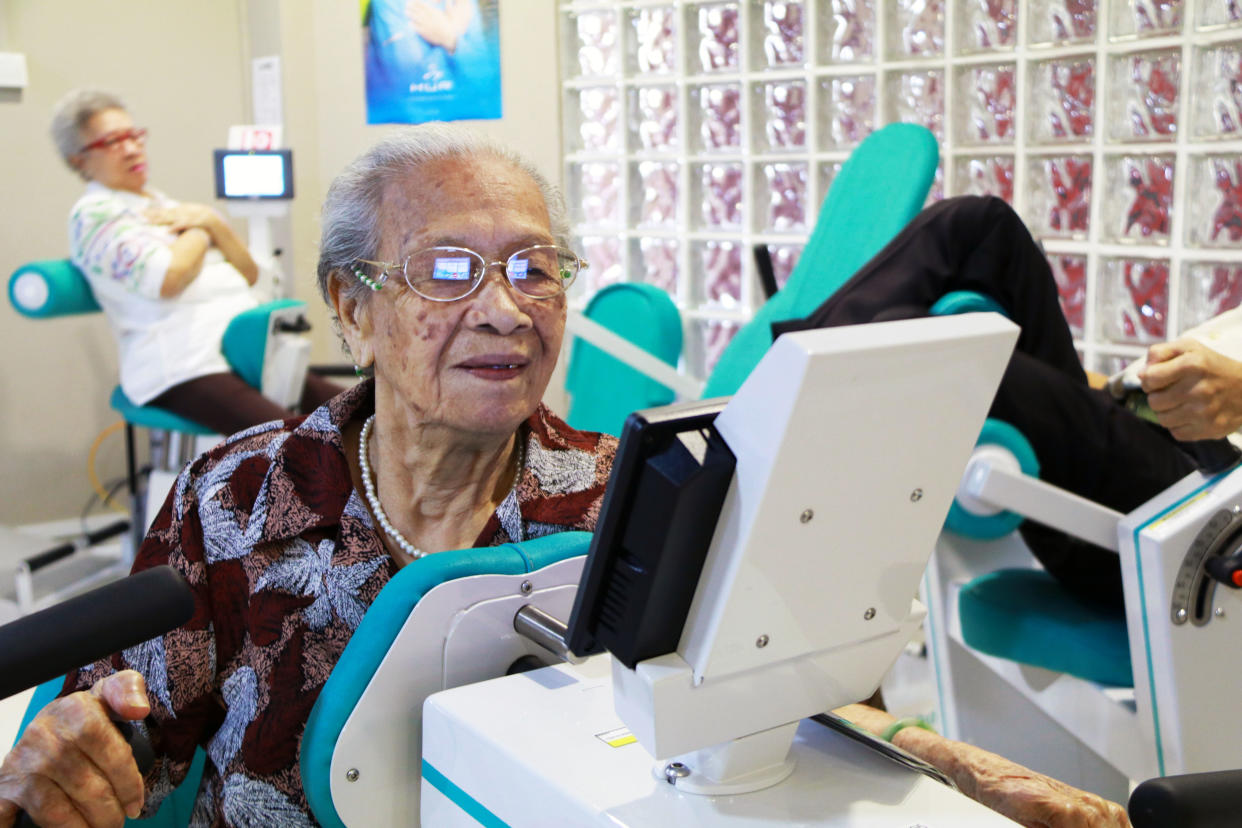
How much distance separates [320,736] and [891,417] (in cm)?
51

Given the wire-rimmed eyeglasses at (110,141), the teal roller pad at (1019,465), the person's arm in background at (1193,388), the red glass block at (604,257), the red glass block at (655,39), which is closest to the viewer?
the person's arm in background at (1193,388)

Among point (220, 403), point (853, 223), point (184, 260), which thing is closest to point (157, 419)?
point (220, 403)

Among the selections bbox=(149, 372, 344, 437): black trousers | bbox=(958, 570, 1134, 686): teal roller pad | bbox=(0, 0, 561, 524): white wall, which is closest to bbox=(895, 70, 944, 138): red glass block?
bbox=(0, 0, 561, 524): white wall

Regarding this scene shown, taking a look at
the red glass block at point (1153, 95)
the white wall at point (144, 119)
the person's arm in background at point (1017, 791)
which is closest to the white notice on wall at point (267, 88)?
the white wall at point (144, 119)

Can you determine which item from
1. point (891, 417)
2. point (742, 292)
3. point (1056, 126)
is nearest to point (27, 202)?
point (742, 292)

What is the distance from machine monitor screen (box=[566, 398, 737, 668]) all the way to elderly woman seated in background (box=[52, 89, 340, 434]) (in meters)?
2.69

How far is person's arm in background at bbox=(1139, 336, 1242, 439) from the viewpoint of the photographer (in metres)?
1.41

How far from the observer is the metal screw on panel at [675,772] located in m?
0.69

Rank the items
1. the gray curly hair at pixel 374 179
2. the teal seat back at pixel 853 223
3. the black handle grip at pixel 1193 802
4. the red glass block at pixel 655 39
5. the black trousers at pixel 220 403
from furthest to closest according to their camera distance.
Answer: the red glass block at pixel 655 39 → the black trousers at pixel 220 403 → the teal seat back at pixel 853 223 → the gray curly hair at pixel 374 179 → the black handle grip at pixel 1193 802

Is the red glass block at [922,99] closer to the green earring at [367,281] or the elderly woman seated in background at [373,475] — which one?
the elderly woman seated in background at [373,475]

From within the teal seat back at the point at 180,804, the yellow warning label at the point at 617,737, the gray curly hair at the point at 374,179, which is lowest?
the teal seat back at the point at 180,804

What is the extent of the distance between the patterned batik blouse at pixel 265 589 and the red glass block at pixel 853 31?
2.29 m

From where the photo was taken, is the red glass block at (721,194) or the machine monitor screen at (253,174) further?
the machine monitor screen at (253,174)

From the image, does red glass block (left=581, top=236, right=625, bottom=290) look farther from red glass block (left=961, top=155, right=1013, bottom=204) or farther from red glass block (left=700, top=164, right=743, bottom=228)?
red glass block (left=961, top=155, right=1013, bottom=204)
